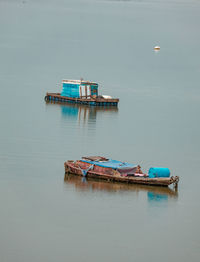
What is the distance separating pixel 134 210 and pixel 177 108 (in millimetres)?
35048

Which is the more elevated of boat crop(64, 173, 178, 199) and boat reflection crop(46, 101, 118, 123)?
boat reflection crop(46, 101, 118, 123)

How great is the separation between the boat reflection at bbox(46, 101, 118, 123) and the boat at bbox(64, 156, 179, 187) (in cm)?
1883

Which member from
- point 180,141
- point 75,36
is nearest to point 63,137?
point 180,141

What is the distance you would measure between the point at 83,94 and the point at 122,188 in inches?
1151

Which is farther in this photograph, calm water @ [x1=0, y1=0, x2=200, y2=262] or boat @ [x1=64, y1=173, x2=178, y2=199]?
boat @ [x1=64, y1=173, x2=178, y2=199]

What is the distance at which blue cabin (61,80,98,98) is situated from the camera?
6850 cm

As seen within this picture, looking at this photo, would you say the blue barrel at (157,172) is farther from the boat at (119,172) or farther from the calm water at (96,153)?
the calm water at (96,153)

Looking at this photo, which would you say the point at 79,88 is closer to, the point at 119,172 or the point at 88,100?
the point at 88,100

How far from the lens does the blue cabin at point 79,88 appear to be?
225 ft

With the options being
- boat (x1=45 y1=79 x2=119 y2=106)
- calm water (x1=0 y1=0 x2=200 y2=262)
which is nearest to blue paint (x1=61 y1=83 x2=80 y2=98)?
boat (x1=45 y1=79 x2=119 y2=106)

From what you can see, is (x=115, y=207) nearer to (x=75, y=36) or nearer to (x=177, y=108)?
(x=177, y=108)

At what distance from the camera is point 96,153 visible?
161 feet

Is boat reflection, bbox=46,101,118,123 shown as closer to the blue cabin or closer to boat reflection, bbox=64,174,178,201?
the blue cabin

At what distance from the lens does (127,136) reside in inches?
2215
